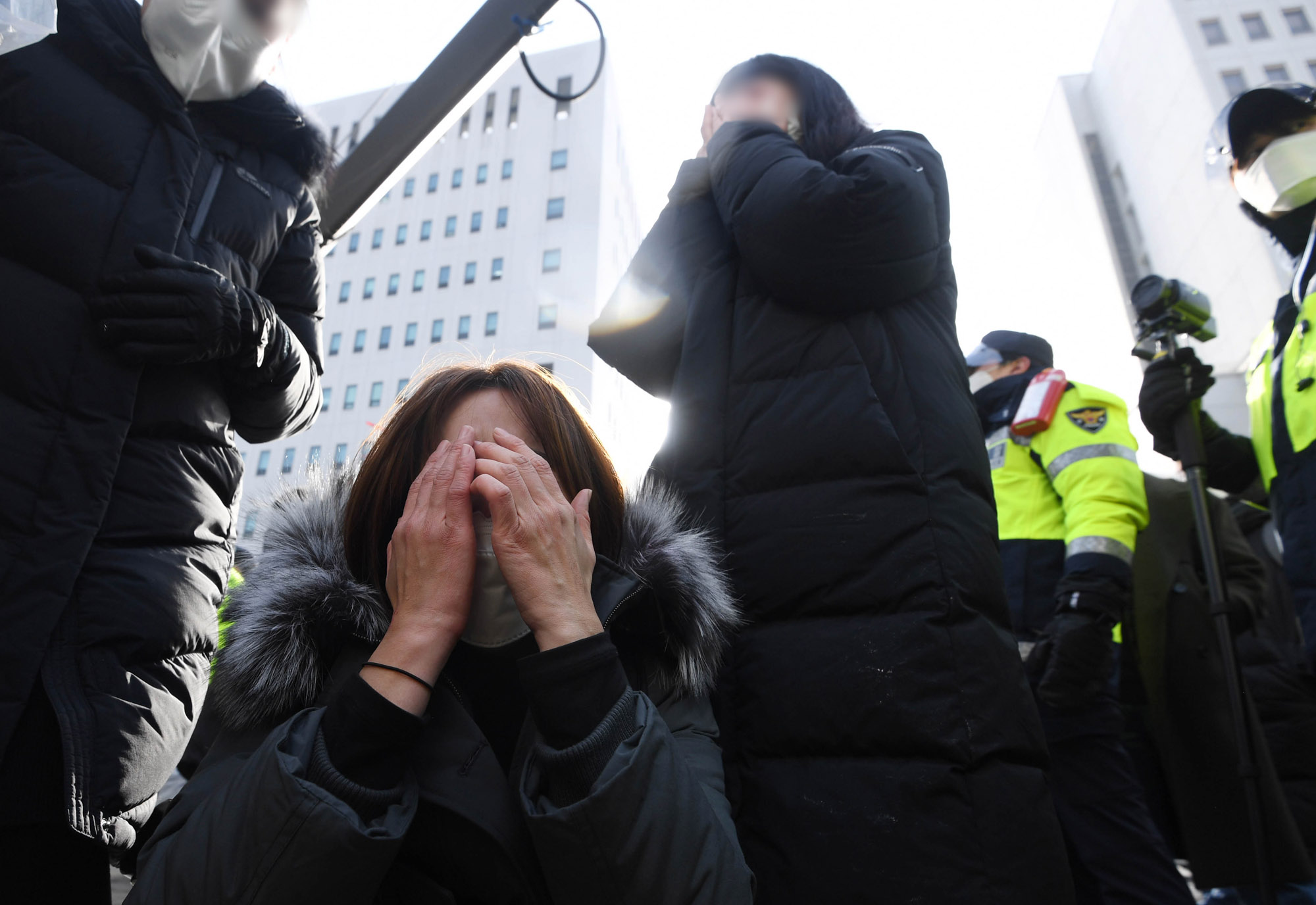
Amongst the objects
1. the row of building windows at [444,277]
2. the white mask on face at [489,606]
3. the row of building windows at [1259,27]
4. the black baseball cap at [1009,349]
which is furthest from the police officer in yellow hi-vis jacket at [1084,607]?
the row of building windows at [1259,27]

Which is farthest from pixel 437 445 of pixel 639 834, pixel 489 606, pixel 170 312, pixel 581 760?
pixel 639 834

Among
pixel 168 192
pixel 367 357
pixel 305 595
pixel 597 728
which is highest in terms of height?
pixel 367 357

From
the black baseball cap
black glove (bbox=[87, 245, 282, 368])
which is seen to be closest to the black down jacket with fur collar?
black glove (bbox=[87, 245, 282, 368])

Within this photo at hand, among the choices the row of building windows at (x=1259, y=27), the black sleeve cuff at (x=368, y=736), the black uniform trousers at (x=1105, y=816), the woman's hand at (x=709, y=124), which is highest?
the row of building windows at (x=1259, y=27)

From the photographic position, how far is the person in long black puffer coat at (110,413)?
1.19 m

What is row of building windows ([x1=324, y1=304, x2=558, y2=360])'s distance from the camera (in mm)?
38406

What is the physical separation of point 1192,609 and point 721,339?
245cm

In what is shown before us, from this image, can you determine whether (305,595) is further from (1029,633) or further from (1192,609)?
(1192,609)

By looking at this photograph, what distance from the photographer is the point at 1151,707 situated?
115 inches

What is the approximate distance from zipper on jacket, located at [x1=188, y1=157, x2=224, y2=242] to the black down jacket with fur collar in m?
0.67

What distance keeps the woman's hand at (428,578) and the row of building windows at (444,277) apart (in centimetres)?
3894

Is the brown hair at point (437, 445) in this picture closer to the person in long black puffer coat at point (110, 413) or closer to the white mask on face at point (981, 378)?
the person in long black puffer coat at point (110, 413)

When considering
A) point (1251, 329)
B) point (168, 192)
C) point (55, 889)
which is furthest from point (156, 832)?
point (1251, 329)

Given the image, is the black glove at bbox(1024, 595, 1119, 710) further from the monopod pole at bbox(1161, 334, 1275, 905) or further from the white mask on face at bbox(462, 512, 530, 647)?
the white mask on face at bbox(462, 512, 530, 647)
